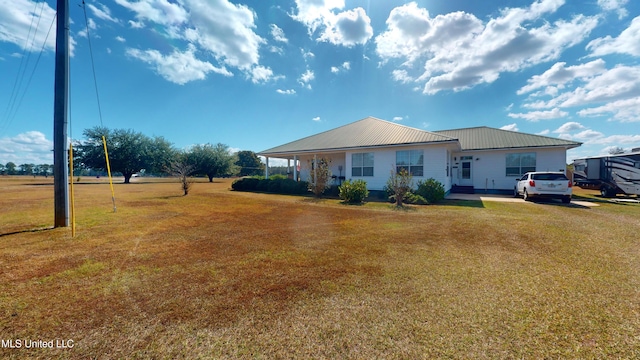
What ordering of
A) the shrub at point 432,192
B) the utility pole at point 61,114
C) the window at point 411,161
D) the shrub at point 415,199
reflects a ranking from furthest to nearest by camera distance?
the window at point 411,161 < the shrub at point 432,192 < the shrub at point 415,199 < the utility pole at point 61,114

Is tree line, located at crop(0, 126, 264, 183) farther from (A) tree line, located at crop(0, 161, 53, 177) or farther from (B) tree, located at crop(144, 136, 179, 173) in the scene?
(A) tree line, located at crop(0, 161, 53, 177)

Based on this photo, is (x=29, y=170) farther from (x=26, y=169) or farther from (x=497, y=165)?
(x=497, y=165)

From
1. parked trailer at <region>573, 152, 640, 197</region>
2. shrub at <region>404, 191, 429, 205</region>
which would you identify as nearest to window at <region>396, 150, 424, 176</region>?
shrub at <region>404, 191, 429, 205</region>

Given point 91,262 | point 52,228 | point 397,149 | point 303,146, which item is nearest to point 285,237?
point 91,262

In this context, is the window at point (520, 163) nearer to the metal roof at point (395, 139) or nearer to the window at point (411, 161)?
the metal roof at point (395, 139)

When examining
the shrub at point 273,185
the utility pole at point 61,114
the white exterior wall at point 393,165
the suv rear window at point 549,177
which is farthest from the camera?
the shrub at point 273,185

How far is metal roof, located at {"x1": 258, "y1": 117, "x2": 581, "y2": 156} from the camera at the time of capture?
13875 millimetres

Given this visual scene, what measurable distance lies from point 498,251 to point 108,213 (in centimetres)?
1192

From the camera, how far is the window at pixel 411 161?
45.1 feet

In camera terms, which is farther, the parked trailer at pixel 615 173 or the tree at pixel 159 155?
the tree at pixel 159 155

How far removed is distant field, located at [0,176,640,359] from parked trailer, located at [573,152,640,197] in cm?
1165

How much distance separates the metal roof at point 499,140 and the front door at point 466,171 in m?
0.88

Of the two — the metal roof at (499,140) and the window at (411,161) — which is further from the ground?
the metal roof at (499,140)

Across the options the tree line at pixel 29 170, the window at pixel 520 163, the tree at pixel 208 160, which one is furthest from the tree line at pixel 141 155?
the tree line at pixel 29 170
